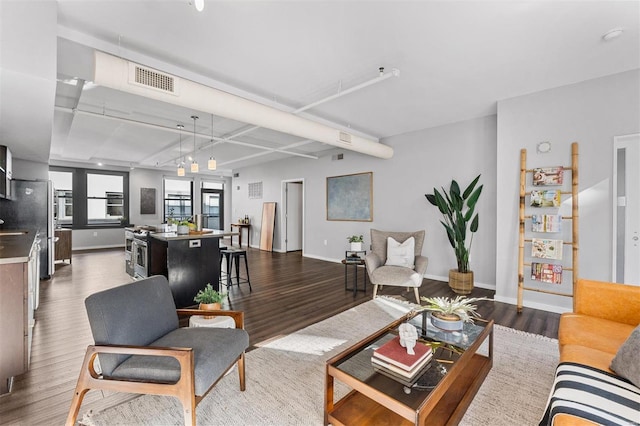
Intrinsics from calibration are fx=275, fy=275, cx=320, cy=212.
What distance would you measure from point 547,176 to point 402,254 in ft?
6.92

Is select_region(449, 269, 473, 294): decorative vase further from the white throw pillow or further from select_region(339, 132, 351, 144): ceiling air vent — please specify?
select_region(339, 132, 351, 144): ceiling air vent

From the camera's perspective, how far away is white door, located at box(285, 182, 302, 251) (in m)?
8.27

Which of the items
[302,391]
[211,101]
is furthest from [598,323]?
[211,101]

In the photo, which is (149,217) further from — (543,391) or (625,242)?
(625,242)

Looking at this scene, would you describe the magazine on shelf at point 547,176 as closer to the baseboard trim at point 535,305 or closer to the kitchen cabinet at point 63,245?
the baseboard trim at point 535,305

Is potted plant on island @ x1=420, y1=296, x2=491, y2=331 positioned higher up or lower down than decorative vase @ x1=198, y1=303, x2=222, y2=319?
higher up

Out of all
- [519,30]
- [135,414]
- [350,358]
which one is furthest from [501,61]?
[135,414]

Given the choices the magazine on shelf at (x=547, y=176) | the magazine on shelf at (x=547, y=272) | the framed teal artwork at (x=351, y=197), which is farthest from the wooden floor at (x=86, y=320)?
the magazine on shelf at (x=547, y=176)

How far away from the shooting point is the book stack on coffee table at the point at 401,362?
1.50 m

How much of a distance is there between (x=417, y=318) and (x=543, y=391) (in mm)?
927

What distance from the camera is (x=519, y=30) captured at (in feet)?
7.94

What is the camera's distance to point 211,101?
9.84ft

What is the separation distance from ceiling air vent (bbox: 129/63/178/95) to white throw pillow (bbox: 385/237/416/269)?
3403 mm

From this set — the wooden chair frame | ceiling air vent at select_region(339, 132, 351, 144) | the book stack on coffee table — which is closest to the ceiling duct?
ceiling air vent at select_region(339, 132, 351, 144)
